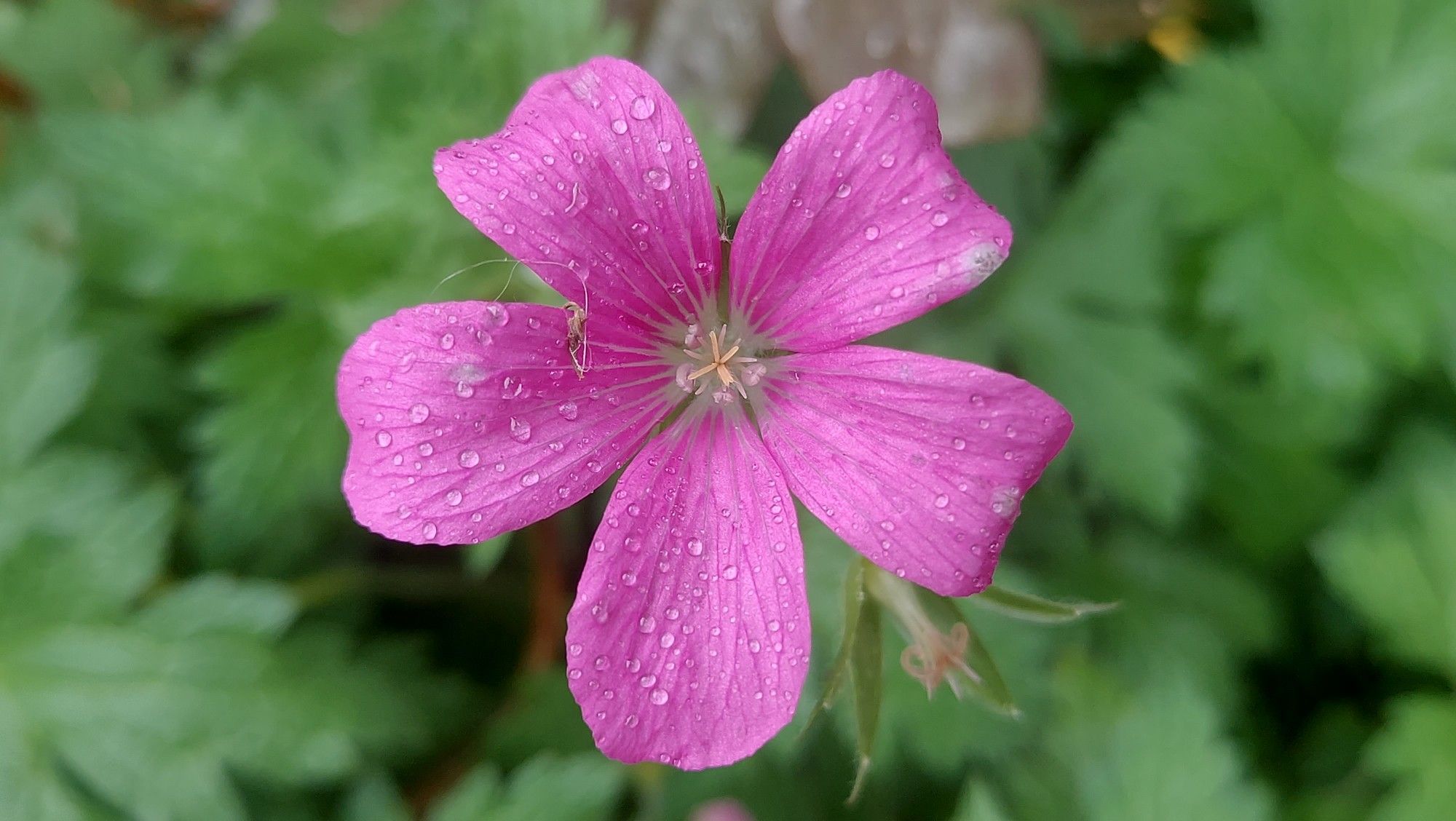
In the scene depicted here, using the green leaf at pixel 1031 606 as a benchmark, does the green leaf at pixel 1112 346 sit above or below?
below

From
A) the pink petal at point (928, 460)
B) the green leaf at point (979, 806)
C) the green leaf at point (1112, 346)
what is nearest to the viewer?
the pink petal at point (928, 460)

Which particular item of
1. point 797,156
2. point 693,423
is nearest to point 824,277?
point 797,156

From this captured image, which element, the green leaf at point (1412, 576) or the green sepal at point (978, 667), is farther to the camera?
the green leaf at point (1412, 576)

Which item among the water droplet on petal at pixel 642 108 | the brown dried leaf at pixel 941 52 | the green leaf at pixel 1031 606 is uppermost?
the water droplet on petal at pixel 642 108

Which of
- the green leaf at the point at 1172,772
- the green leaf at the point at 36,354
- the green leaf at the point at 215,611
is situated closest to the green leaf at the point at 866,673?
the green leaf at the point at 1172,772

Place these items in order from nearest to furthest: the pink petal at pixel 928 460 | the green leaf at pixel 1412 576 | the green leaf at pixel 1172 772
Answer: the pink petal at pixel 928 460 < the green leaf at pixel 1172 772 < the green leaf at pixel 1412 576

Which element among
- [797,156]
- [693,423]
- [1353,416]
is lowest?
[1353,416]

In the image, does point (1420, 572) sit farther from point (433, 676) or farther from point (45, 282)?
point (45, 282)

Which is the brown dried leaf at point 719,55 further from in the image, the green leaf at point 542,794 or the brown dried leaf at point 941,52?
the green leaf at point 542,794
